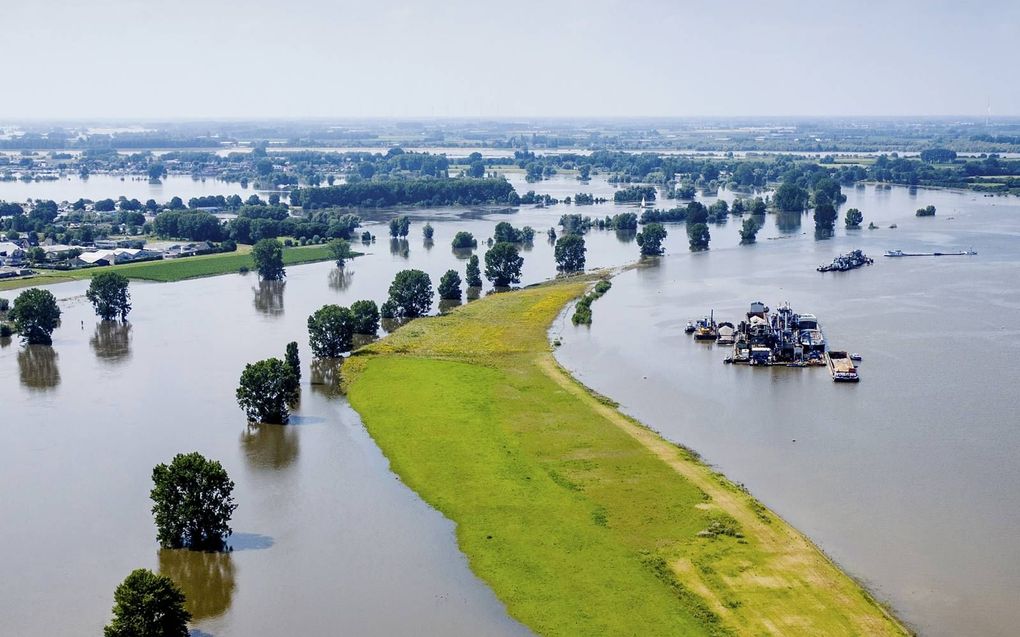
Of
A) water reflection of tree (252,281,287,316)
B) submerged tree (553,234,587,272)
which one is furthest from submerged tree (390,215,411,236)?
water reflection of tree (252,281,287,316)

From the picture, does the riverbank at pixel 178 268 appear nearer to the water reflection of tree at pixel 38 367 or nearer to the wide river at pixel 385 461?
the wide river at pixel 385 461

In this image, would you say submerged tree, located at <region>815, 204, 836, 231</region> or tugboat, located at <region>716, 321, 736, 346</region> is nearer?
tugboat, located at <region>716, 321, 736, 346</region>

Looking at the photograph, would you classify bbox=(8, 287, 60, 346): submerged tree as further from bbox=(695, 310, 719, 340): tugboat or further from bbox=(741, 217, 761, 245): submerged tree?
bbox=(741, 217, 761, 245): submerged tree

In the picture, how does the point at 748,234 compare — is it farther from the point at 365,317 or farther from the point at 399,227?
the point at 365,317

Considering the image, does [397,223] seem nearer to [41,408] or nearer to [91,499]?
[41,408]

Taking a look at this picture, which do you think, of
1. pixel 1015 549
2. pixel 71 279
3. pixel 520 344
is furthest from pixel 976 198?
pixel 1015 549

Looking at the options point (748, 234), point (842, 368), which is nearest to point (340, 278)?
point (748, 234)
